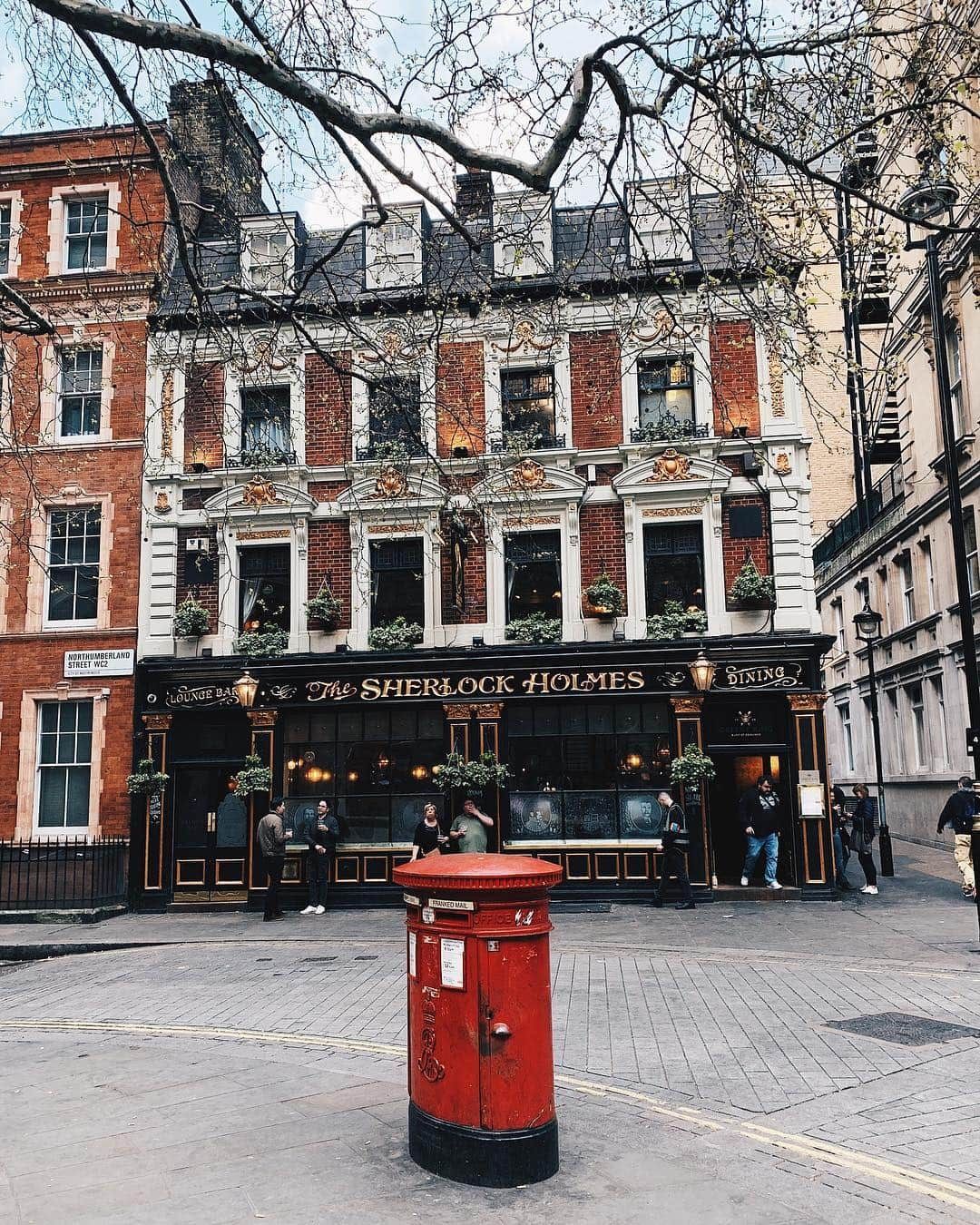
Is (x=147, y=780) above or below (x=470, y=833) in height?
above

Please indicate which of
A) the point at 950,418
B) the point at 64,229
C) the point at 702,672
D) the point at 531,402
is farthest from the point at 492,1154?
the point at 64,229

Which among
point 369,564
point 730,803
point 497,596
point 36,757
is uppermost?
point 369,564

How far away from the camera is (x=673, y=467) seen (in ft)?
60.4

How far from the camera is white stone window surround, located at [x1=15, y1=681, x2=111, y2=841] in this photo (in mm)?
19328

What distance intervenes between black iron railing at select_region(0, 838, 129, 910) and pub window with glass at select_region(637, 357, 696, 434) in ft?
41.2

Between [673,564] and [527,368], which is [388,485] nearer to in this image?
[527,368]

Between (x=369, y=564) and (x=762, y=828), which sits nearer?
(x=762, y=828)

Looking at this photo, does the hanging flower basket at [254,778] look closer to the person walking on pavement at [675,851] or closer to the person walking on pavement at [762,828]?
the person walking on pavement at [675,851]

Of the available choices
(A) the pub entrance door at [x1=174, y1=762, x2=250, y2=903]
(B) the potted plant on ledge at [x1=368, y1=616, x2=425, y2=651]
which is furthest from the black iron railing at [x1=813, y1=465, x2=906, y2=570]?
(A) the pub entrance door at [x1=174, y1=762, x2=250, y2=903]

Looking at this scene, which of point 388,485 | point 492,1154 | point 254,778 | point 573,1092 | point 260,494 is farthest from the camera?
point 260,494

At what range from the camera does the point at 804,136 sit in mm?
7895

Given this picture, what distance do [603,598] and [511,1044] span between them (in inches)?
514

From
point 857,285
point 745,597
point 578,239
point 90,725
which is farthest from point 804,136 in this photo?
point 90,725

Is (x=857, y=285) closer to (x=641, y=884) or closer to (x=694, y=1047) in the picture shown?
(x=694, y=1047)
